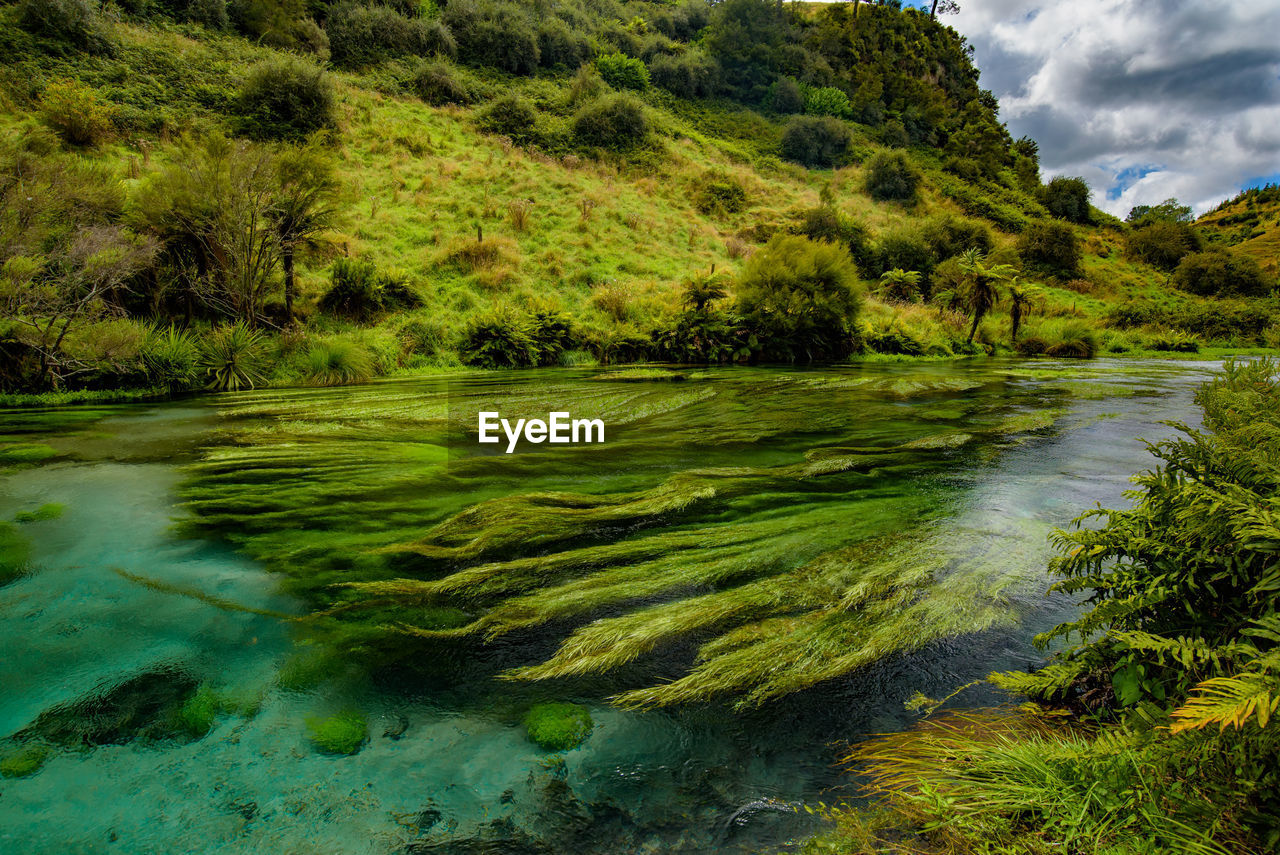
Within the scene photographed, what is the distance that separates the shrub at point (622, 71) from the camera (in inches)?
1677

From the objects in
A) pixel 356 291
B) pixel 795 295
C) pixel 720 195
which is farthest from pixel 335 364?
pixel 720 195

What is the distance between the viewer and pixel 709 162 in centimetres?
3569

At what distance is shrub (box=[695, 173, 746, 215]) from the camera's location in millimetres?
30281

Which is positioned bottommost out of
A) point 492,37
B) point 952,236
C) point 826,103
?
point 952,236

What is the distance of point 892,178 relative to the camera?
37.6m

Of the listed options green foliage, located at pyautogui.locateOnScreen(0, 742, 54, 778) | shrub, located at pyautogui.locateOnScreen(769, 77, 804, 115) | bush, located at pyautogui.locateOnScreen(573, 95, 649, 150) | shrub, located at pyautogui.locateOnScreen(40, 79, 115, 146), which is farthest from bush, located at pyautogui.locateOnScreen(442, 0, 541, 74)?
green foliage, located at pyautogui.locateOnScreen(0, 742, 54, 778)

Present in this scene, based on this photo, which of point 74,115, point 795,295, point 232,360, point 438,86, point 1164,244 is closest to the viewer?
point 232,360

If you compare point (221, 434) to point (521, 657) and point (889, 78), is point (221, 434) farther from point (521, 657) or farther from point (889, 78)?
point (889, 78)

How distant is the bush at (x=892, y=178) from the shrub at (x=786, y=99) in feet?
45.3

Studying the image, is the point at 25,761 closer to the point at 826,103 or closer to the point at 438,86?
the point at 438,86

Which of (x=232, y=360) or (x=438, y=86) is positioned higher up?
(x=438, y=86)

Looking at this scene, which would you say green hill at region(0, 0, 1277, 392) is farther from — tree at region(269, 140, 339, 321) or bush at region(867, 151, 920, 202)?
bush at region(867, 151, 920, 202)

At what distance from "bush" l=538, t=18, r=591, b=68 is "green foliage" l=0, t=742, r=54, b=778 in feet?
154

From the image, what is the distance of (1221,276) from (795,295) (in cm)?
Result: 3330
